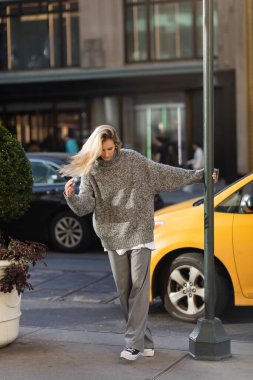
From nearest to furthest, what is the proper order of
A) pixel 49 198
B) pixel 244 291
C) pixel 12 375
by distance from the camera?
pixel 12 375
pixel 244 291
pixel 49 198

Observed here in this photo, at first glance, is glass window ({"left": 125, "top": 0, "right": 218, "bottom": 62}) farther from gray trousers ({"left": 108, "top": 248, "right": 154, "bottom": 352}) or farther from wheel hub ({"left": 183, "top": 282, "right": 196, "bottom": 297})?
gray trousers ({"left": 108, "top": 248, "right": 154, "bottom": 352})

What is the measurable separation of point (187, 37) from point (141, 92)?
2354 millimetres

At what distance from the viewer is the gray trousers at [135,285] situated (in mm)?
5770

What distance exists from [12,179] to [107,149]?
38.0 inches

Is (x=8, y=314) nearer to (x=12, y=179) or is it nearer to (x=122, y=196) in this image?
(x=12, y=179)

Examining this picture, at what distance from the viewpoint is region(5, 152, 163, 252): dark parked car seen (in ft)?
41.1

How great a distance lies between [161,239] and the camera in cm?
750

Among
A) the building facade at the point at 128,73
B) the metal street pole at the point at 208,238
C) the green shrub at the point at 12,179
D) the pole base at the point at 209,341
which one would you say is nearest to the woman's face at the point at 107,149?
the metal street pole at the point at 208,238

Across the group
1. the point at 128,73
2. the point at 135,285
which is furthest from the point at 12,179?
the point at 128,73

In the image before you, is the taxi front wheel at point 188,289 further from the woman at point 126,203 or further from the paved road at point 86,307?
the woman at point 126,203

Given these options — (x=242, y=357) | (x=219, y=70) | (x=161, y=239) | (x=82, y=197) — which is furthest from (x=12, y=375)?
(x=219, y=70)

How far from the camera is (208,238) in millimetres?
5809

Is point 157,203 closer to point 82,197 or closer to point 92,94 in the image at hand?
point 82,197

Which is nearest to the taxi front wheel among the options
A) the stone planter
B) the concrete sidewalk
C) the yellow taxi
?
the yellow taxi
